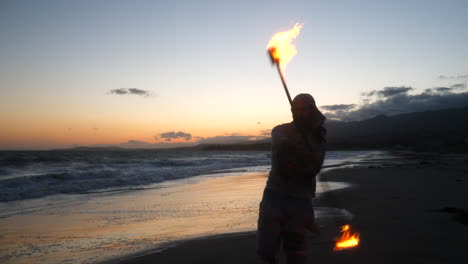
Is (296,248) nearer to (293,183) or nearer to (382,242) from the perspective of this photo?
(293,183)

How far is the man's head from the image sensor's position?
346 centimetres

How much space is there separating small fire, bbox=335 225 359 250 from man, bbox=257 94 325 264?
101 inches

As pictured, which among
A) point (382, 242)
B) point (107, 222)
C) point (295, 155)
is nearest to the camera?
point (295, 155)

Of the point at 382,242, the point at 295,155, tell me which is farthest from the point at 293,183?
the point at 382,242

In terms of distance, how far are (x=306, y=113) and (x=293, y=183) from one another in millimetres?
696

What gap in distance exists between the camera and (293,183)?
3.48m

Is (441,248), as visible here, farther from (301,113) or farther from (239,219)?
(239,219)

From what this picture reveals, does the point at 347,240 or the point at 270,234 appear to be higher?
the point at 270,234

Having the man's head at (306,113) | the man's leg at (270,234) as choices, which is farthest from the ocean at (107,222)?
the man's head at (306,113)

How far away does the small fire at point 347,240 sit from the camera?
5.84 metres

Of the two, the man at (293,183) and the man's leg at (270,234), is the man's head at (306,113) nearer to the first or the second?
the man at (293,183)

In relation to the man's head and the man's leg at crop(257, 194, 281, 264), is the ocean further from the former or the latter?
the man's head

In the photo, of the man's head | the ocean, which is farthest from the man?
the ocean

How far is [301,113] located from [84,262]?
4.19m
